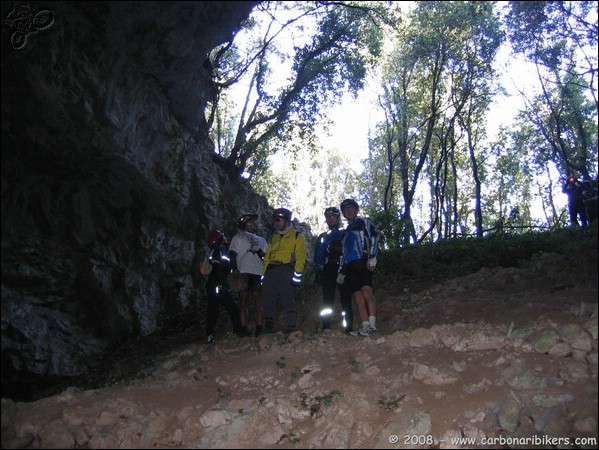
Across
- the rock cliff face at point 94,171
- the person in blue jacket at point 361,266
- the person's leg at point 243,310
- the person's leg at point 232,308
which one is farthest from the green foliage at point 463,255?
the rock cliff face at point 94,171

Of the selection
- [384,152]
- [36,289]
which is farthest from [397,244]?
[384,152]

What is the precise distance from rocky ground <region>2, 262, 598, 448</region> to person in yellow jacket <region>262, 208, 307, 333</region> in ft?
4.62

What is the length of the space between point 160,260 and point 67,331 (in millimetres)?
2357

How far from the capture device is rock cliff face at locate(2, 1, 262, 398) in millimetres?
6528

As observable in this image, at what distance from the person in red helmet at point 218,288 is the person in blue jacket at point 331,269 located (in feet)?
5.01

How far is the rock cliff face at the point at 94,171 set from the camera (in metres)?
6.53

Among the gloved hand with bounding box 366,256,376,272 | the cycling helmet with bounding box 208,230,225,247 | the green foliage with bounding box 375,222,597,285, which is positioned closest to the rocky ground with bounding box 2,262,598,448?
the gloved hand with bounding box 366,256,376,272

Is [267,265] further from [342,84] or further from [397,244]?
[342,84]

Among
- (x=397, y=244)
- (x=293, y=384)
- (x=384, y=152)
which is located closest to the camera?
(x=293, y=384)

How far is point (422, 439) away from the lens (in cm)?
406

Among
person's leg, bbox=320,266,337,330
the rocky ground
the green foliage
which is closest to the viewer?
the rocky ground

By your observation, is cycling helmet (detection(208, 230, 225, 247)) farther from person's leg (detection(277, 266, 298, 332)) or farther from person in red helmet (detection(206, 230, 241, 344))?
person's leg (detection(277, 266, 298, 332))

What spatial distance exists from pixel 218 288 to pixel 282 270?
44.4 inches

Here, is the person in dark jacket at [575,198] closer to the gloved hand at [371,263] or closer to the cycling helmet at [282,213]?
the gloved hand at [371,263]
